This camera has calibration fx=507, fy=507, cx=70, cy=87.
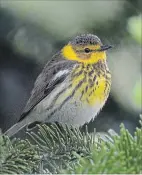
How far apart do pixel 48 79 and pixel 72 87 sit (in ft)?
1.63

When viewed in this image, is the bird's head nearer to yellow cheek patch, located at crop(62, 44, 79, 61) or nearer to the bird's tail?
yellow cheek patch, located at crop(62, 44, 79, 61)

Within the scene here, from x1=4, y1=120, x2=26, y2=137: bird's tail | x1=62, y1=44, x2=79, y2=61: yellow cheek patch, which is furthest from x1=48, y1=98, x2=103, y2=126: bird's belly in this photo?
x1=62, y1=44, x2=79, y2=61: yellow cheek patch

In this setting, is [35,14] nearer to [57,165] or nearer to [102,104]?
[102,104]

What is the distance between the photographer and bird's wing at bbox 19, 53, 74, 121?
16.5 ft

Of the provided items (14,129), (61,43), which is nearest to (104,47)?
(61,43)

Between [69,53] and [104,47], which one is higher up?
[69,53]

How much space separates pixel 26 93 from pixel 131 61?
116 cm

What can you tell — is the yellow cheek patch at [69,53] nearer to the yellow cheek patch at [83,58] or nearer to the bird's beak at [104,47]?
the yellow cheek patch at [83,58]

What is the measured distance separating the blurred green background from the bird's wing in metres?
0.20

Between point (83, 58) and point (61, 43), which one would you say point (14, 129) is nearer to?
point (61, 43)

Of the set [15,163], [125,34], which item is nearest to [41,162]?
[15,163]

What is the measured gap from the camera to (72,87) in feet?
15.5

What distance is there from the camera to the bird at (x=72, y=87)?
15.0 ft

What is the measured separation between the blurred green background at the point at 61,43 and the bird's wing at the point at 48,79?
7.9 inches
